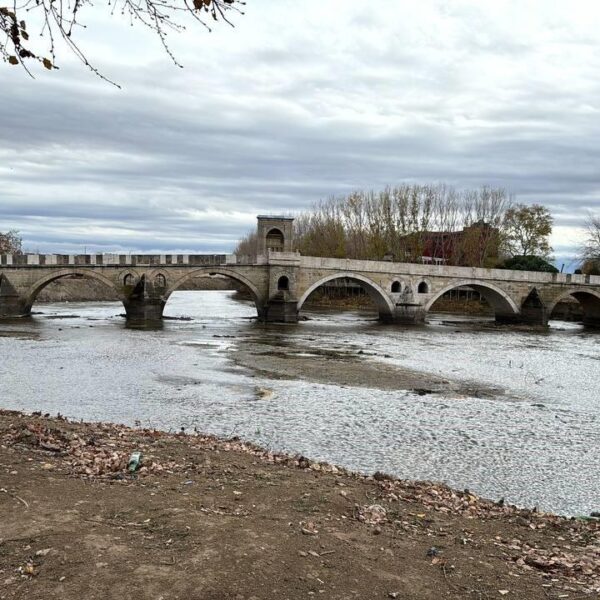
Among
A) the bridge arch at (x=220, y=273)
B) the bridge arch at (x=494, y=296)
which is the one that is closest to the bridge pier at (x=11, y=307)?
the bridge arch at (x=220, y=273)

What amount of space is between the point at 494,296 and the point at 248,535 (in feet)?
138

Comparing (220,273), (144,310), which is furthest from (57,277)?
(220,273)

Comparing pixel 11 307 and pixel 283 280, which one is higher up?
pixel 283 280

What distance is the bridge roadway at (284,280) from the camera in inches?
1407

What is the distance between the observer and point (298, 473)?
7398mm

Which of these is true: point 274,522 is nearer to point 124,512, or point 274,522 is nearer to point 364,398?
point 124,512

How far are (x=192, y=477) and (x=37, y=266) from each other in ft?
105

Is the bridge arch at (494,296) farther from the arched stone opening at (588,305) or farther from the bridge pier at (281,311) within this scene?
the bridge pier at (281,311)

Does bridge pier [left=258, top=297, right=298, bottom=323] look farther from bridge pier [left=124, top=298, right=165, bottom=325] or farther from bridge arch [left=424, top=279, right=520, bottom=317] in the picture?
bridge arch [left=424, top=279, right=520, bottom=317]

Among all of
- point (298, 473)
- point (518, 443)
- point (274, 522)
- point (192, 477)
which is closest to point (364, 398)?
point (518, 443)

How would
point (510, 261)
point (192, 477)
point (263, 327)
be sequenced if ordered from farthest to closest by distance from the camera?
1. point (510, 261)
2. point (263, 327)
3. point (192, 477)

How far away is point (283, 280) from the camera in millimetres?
39000

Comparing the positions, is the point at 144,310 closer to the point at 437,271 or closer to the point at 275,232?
the point at 275,232

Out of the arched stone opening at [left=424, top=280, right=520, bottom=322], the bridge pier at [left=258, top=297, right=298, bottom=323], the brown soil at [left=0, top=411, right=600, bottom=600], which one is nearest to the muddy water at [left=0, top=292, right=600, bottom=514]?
the brown soil at [left=0, top=411, right=600, bottom=600]
